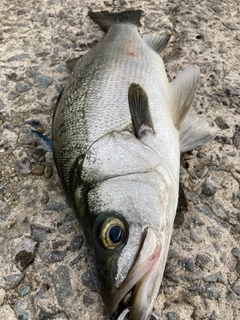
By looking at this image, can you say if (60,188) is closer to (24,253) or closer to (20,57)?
(24,253)

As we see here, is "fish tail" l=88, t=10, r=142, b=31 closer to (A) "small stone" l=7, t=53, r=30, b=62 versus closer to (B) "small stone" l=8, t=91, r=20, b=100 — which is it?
(A) "small stone" l=7, t=53, r=30, b=62

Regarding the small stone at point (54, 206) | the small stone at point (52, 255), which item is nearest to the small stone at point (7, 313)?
the small stone at point (52, 255)

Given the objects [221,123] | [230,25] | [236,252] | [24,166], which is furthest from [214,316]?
[230,25]

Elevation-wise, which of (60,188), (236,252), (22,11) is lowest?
(236,252)

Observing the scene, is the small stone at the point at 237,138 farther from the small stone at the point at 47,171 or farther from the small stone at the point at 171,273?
the small stone at the point at 47,171

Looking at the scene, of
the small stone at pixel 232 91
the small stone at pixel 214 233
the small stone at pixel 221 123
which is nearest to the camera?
the small stone at pixel 214 233

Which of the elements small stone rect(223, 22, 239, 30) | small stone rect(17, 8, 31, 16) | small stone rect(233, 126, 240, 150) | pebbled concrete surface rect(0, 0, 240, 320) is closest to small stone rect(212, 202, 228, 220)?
pebbled concrete surface rect(0, 0, 240, 320)
